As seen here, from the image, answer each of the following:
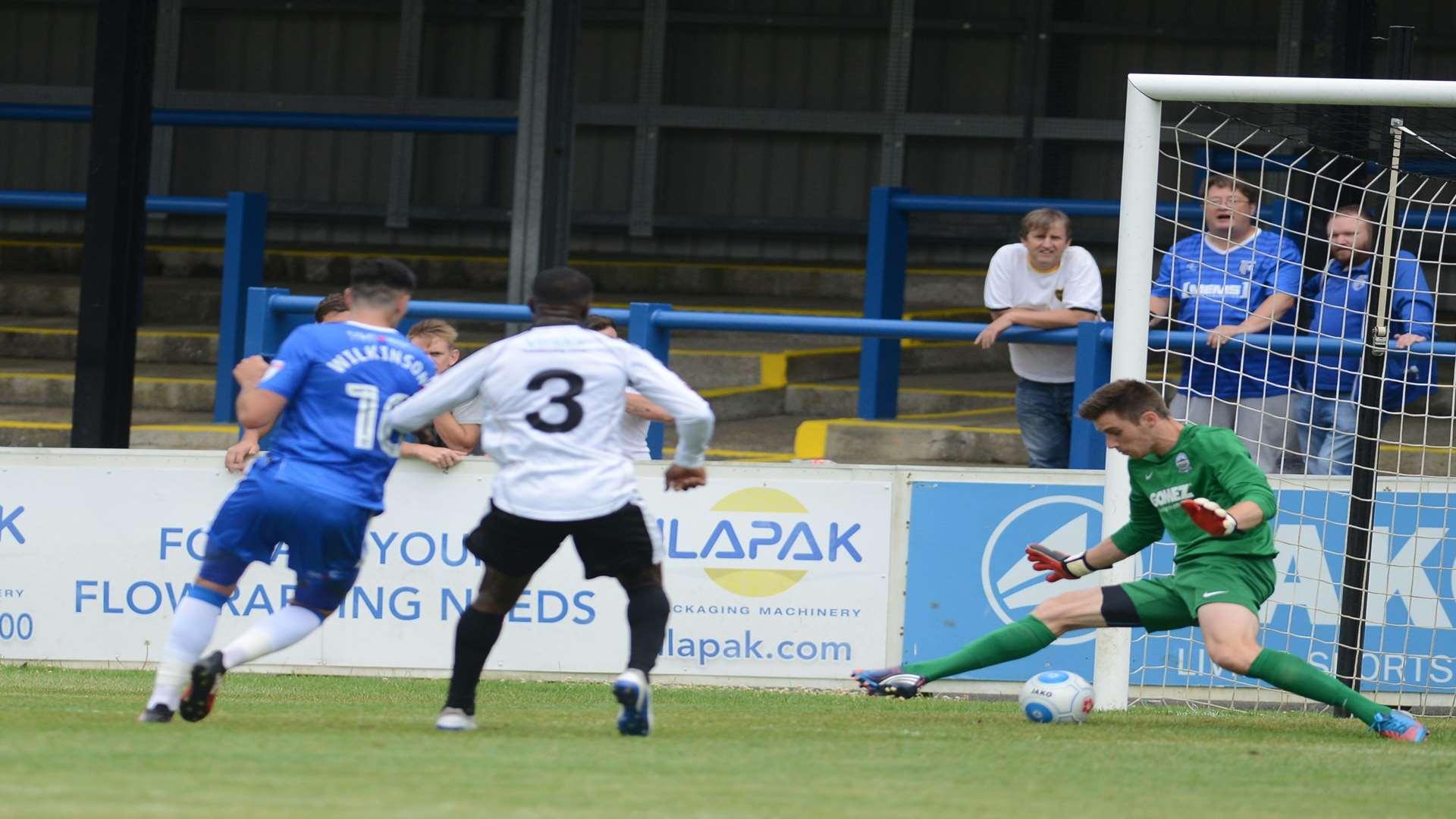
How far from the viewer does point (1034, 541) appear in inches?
349

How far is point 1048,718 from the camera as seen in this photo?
728 cm

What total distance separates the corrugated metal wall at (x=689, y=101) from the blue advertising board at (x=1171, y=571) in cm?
1006

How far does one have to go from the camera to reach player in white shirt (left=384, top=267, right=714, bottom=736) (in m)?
6.02

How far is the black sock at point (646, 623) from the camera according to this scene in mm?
6125

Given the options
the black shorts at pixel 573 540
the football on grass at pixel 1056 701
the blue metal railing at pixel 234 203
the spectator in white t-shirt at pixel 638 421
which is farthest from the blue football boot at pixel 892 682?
the blue metal railing at pixel 234 203

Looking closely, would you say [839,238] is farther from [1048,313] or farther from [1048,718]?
[1048,718]

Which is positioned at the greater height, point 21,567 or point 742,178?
point 742,178

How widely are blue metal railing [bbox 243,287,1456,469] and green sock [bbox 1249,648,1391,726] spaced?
2043 mm

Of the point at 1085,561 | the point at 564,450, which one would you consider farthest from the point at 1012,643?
the point at 564,450

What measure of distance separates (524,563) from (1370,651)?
442cm

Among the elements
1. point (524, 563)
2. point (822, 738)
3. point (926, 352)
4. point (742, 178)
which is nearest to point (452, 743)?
point (524, 563)

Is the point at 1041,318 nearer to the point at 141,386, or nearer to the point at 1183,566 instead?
the point at 1183,566

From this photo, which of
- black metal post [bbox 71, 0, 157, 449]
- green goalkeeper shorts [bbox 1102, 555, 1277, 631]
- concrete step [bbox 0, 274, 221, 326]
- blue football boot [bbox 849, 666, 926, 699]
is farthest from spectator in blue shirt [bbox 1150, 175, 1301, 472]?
concrete step [bbox 0, 274, 221, 326]

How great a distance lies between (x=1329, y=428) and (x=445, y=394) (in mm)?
4856
